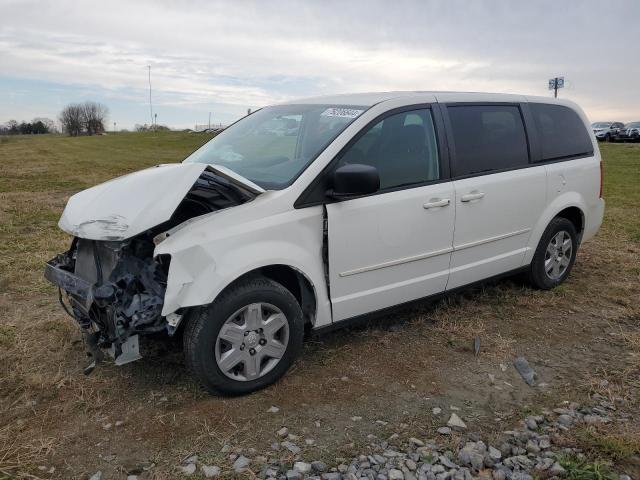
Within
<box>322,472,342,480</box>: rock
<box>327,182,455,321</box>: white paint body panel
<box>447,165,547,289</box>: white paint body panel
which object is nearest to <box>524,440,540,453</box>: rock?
<box>322,472,342,480</box>: rock

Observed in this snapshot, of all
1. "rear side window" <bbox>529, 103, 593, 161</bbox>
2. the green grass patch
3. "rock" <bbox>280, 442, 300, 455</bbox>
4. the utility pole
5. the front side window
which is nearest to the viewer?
the green grass patch

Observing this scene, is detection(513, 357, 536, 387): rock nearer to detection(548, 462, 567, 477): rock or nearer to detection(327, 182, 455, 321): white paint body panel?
detection(327, 182, 455, 321): white paint body panel

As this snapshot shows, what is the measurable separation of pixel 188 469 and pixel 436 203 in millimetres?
2378

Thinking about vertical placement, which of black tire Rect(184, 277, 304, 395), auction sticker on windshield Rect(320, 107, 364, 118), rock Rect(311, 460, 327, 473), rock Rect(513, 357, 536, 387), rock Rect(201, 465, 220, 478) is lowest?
rock Rect(311, 460, 327, 473)

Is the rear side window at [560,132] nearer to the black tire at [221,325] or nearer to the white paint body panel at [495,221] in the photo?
the white paint body panel at [495,221]

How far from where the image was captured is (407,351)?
4.06 metres

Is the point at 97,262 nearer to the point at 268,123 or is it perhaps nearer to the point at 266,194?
the point at 266,194

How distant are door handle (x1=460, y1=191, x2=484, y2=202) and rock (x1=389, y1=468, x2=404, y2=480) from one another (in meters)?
2.14

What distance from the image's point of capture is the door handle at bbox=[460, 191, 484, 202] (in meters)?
4.18

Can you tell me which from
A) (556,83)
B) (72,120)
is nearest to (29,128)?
(72,120)

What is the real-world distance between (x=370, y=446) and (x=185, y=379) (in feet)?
4.33

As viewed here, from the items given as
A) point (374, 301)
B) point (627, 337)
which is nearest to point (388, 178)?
point (374, 301)

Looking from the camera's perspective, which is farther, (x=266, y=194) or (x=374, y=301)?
(x=374, y=301)

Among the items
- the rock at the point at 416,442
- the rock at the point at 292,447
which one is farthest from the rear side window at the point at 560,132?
the rock at the point at 292,447
